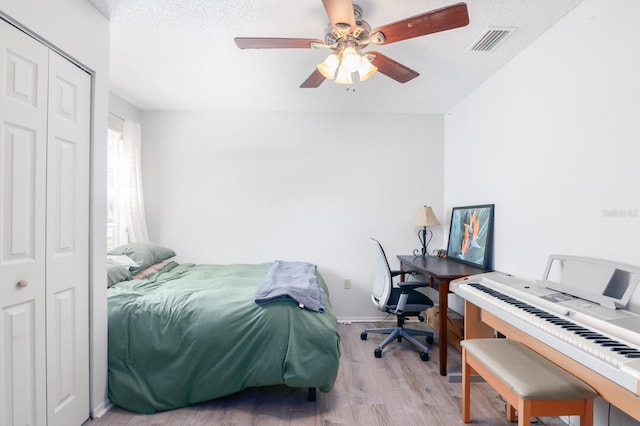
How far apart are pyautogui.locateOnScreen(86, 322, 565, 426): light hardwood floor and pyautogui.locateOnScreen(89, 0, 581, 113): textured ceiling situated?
8.16ft

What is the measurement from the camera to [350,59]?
5.77 ft

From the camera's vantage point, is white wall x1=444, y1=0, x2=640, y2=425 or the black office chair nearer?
white wall x1=444, y1=0, x2=640, y2=425

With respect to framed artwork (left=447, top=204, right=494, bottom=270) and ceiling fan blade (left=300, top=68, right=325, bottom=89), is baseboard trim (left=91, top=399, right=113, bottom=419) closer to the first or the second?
ceiling fan blade (left=300, top=68, right=325, bottom=89)

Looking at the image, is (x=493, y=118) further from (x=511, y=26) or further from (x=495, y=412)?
(x=495, y=412)

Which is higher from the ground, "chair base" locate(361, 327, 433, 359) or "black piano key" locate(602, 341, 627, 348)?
"black piano key" locate(602, 341, 627, 348)

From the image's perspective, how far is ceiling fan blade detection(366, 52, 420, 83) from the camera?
1.95m

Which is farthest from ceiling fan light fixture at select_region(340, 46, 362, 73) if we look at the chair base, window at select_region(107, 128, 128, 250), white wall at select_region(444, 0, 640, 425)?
window at select_region(107, 128, 128, 250)

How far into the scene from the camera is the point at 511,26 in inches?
78.9

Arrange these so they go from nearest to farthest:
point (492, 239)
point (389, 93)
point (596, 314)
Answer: point (596, 314) < point (492, 239) < point (389, 93)

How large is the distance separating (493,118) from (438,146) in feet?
3.57

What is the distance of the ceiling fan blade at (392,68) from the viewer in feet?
6.40

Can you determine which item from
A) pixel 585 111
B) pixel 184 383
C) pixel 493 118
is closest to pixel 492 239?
pixel 493 118

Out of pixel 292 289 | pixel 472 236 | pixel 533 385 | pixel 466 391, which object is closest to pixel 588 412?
pixel 533 385

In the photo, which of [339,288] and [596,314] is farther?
[339,288]
